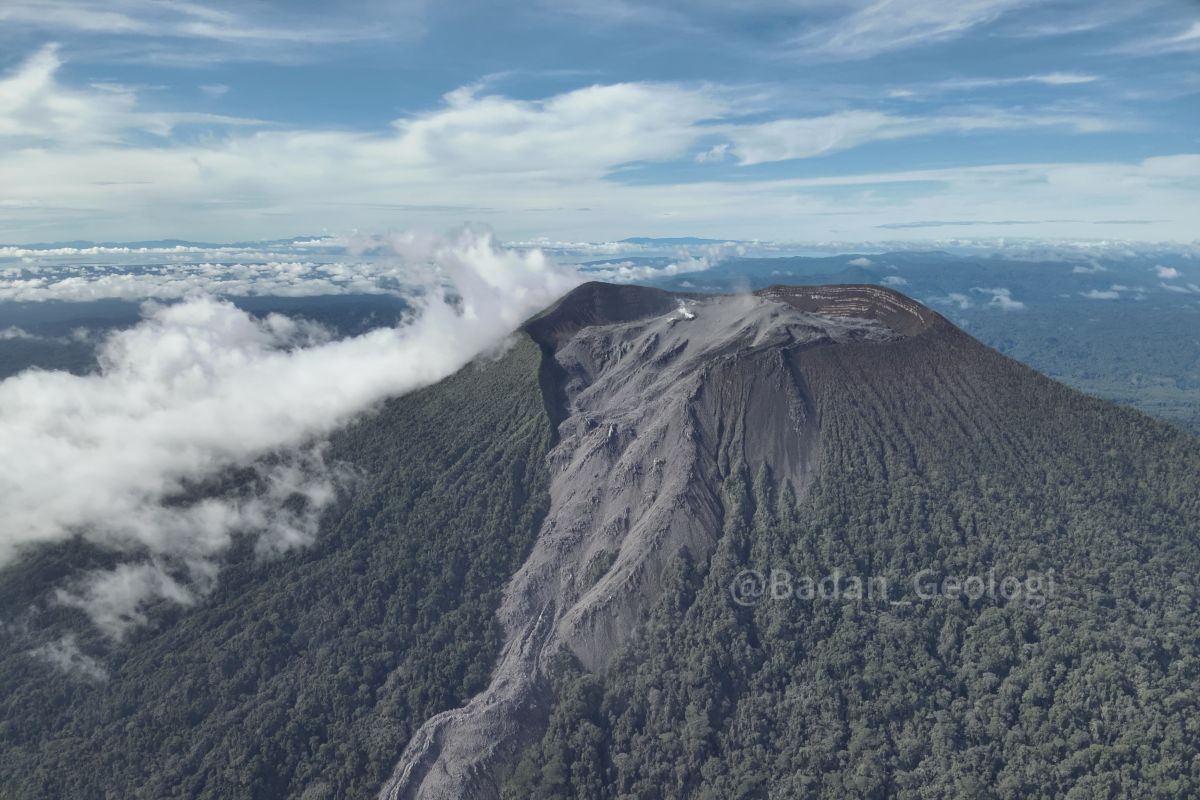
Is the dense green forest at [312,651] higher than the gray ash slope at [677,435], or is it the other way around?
the gray ash slope at [677,435]

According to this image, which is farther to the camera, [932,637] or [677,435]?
[677,435]

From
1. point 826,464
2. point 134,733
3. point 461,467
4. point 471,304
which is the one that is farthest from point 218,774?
point 471,304

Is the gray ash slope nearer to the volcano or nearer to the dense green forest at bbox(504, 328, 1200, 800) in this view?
the volcano

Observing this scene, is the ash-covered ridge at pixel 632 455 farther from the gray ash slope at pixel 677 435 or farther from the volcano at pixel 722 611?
the volcano at pixel 722 611

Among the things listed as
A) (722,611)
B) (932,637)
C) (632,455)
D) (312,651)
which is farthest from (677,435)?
(312,651)

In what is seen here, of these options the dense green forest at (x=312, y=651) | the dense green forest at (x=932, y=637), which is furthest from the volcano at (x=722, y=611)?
the dense green forest at (x=312, y=651)

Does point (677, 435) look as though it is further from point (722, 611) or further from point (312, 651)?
point (312, 651)
